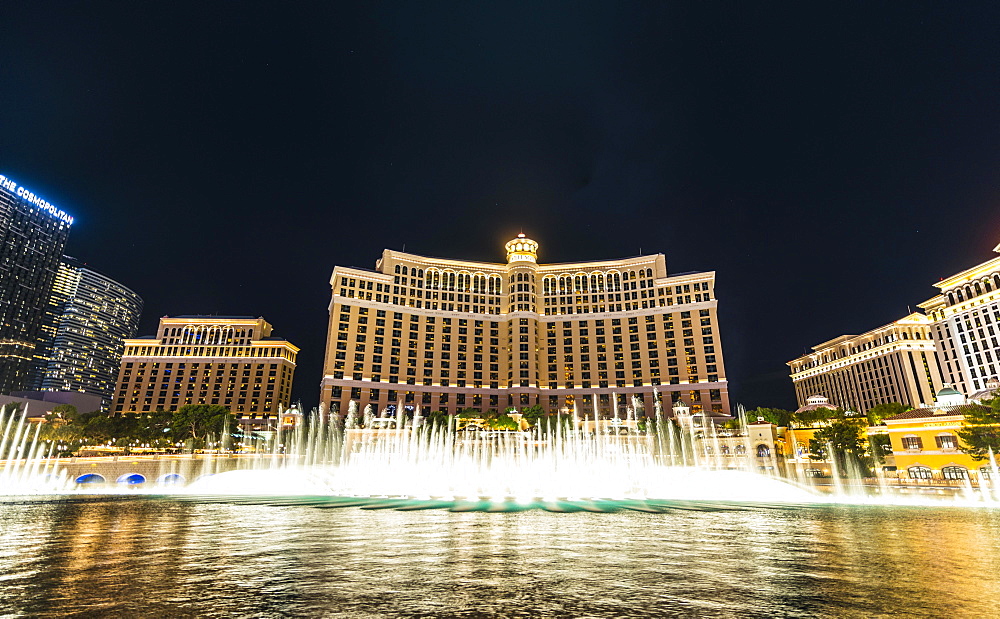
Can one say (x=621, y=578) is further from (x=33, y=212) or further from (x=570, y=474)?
(x=33, y=212)

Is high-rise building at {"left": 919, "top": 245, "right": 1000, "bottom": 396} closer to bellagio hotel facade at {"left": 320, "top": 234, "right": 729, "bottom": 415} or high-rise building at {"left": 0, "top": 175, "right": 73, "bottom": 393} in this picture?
bellagio hotel facade at {"left": 320, "top": 234, "right": 729, "bottom": 415}

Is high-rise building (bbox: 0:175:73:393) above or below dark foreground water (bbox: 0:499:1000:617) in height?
above

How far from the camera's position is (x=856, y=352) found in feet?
506

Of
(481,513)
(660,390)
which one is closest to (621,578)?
(481,513)

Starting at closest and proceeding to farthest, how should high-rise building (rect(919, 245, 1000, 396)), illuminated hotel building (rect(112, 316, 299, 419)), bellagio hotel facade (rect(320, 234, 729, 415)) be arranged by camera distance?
high-rise building (rect(919, 245, 1000, 396)) < bellagio hotel facade (rect(320, 234, 729, 415)) < illuminated hotel building (rect(112, 316, 299, 419))

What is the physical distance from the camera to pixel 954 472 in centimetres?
5456

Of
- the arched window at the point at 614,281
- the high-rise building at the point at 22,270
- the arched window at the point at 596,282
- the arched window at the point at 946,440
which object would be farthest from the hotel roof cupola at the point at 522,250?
the high-rise building at the point at 22,270

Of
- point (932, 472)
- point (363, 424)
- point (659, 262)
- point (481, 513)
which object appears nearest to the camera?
point (481, 513)

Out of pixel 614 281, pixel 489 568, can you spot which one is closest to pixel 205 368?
pixel 614 281

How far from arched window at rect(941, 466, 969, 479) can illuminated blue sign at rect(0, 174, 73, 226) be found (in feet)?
697

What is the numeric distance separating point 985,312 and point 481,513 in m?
125

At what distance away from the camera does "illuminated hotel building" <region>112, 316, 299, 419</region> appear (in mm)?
154500

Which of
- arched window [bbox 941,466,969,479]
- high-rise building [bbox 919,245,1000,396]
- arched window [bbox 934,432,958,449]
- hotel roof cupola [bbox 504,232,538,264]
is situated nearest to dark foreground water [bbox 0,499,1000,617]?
arched window [bbox 941,466,969,479]

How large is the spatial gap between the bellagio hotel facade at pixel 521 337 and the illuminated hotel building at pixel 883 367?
143 feet
